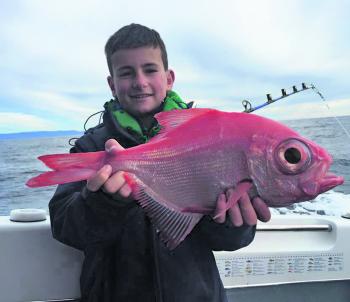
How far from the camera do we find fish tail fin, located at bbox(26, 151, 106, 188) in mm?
1340

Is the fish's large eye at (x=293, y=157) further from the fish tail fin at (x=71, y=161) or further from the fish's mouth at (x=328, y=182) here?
the fish tail fin at (x=71, y=161)

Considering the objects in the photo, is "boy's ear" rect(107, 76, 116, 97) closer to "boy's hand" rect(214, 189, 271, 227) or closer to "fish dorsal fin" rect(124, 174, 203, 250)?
"fish dorsal fin" rect(124, 174, 203, 250)

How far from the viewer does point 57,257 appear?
2611 mm

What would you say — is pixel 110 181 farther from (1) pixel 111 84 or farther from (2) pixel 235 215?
(1) pixel 111 84

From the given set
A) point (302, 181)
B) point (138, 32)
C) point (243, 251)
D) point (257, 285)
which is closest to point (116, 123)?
point (138, 32)

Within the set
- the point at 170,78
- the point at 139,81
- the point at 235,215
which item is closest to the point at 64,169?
the point at 235,215

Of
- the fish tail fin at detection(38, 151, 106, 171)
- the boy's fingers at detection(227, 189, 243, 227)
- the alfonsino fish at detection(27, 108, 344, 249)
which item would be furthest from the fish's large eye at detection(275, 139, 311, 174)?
the fish tail fin at detection(38, 151, 106, 171)

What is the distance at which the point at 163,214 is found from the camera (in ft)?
5.18

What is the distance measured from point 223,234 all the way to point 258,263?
128 centimetres

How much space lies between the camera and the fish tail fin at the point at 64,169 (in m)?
1.34

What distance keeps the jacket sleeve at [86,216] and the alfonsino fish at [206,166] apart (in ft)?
0.73

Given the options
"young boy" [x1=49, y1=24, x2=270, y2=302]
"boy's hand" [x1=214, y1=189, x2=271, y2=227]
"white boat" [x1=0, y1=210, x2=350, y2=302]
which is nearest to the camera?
"boy's hand" [x1=214, y1=189, x2=271, y2=227]

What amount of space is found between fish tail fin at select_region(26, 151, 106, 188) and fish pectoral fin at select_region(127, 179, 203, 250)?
22 centimetres

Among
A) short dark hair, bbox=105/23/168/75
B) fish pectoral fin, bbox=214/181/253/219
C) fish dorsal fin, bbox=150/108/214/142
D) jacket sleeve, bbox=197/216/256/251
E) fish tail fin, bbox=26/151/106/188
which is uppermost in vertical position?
short dark hair, bbox=105/23/168/75
